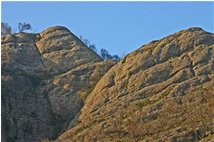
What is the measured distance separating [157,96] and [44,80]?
1399cm

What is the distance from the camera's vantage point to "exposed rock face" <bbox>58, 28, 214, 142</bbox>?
143 ft

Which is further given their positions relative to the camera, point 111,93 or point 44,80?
point 44,80

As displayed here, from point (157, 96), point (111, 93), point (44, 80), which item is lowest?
point (157, 96)

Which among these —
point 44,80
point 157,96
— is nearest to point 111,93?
point 157,96

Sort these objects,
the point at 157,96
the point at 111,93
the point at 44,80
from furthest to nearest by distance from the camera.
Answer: the point at 44,80 → the point at 111,93 → the point at 157,96

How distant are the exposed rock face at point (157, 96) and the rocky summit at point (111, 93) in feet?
0.25

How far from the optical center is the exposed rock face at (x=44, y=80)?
164ft

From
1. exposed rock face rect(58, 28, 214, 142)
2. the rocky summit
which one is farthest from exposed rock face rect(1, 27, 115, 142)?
exposed rock face rect(58, 28, 214, 142)

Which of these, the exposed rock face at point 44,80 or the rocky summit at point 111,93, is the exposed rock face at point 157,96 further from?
the exposed rock face at point 44,80

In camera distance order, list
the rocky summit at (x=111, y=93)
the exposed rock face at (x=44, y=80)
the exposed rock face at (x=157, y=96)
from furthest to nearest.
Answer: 1. the exposed rock face at (x=44, y=80)
2. the rocky summit at (x=111, y=93)
3. the exposed rock face at (x=157, y=96)

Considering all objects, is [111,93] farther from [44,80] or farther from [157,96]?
[44,80]

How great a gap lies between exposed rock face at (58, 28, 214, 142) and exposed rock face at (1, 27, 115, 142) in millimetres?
2273

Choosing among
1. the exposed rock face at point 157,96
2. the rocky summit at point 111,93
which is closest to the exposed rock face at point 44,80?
the rocky summit at point 111,93

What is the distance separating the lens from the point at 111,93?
51594 millimetres
